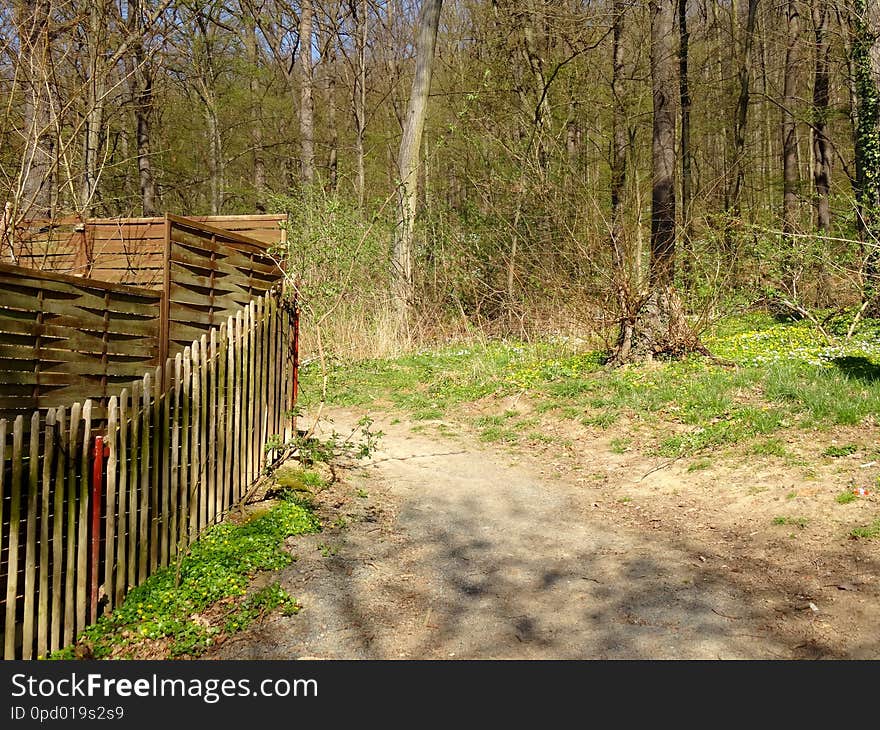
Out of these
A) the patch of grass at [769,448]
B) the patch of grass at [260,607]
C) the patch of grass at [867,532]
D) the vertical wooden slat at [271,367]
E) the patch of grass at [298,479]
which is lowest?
the patch of grass at [260,607]

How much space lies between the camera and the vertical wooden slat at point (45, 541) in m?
4.03

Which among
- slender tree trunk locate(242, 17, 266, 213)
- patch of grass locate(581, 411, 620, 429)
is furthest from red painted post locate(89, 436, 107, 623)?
slender tree trunk locate(242, 17, 266, 213)

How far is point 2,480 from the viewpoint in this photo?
12.4 ft

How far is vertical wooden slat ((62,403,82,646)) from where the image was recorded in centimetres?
422

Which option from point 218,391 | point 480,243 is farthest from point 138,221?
point 480,243

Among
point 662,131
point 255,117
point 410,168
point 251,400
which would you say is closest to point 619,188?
point 662,131

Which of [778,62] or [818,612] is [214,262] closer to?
[818,612]

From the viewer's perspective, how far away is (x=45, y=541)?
4043 millimetres

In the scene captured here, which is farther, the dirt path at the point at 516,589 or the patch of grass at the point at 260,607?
the patch of grass at the point at 260,607

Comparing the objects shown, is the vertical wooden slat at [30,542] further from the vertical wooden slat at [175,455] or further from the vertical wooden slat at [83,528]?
the vertical wooden slat at [175,455]

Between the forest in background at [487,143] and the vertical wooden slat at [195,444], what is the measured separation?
64.5 inches

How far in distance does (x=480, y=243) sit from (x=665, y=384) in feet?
26.3

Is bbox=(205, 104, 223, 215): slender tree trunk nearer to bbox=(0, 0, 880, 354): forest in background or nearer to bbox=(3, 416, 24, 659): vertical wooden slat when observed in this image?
bbox=(0, 0, 880, 354): forest in background

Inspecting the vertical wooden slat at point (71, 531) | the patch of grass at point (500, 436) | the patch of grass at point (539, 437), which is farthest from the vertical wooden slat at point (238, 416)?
the patch of grass at point (539, 437)
